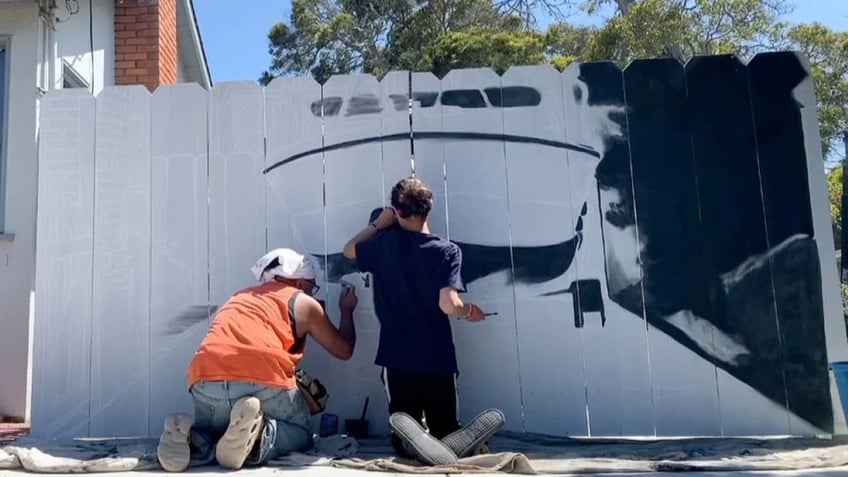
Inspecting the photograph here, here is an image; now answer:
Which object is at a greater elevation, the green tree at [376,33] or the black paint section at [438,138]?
the green tree at [376,33]

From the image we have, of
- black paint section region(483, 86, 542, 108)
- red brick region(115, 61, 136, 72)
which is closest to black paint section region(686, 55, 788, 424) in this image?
black paint section region(483, 86, 542, 108)

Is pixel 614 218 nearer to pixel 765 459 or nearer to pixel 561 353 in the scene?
pixel 561 353

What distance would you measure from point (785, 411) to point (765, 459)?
2.13ft

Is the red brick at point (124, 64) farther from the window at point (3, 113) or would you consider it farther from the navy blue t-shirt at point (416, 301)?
the navy blue t-shirt at point (416, 301)

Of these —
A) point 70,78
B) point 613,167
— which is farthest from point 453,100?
point 70,78

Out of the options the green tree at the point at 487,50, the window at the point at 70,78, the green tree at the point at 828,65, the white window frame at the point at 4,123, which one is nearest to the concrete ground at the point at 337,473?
the white window frame at the point at 4,123

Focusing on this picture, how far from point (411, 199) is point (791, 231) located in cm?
216

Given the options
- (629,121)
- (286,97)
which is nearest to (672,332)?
(629,121)

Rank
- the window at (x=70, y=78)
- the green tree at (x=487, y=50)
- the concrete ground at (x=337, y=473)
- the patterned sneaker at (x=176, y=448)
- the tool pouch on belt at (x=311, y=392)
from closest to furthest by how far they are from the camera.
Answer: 1. the concrete ground at (x=337, y=473)
2. the patterned sneaker at (x=176, y=448)
3. the tool pouch on belt at (x=311, y=392)
4. the window at (x=70, y=78)
5. the green tree at (x=487, y=50)

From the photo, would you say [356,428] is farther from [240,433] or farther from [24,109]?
[24,109]

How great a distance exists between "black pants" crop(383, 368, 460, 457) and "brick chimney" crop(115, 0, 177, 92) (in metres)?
4.31

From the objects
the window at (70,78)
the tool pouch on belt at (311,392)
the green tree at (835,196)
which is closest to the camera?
the tool pouch on belt at (311,392)

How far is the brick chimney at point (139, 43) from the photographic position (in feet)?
22.2

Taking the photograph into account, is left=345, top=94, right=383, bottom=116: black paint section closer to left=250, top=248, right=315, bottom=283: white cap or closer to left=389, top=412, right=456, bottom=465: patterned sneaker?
left=250, top=248, right=315, bottom=283: white cap
